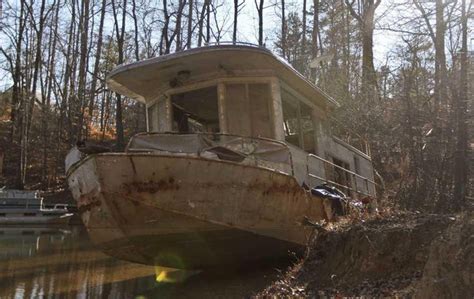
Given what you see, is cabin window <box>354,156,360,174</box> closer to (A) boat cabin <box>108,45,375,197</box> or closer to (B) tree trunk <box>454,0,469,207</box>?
(A) boat cabin <box>108,45,375,197</box>

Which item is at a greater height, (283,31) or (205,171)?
(283,31)

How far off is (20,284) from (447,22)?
9.07 m

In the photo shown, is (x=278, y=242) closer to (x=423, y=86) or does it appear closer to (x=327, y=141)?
(x=327, y=141)

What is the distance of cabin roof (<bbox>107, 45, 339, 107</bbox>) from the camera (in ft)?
29.2

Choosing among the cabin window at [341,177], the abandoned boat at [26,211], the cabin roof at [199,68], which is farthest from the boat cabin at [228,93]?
the abandoned boat at [26,211]

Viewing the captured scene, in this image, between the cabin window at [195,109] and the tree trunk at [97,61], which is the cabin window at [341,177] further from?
the tree trunk at [97,61]

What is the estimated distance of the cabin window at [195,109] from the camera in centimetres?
1009

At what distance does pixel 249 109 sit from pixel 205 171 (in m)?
2.37

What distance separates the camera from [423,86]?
1381 cm

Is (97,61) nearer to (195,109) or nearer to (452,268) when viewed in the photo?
(195,109)

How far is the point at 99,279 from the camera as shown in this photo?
367 inches

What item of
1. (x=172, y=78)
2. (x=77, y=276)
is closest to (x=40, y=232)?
(x=77, y=276)

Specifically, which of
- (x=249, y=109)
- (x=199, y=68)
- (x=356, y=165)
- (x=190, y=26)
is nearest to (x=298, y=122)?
(x=249, y=109)

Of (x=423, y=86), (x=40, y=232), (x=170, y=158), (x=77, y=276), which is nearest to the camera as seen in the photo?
(x=170, y=158)
